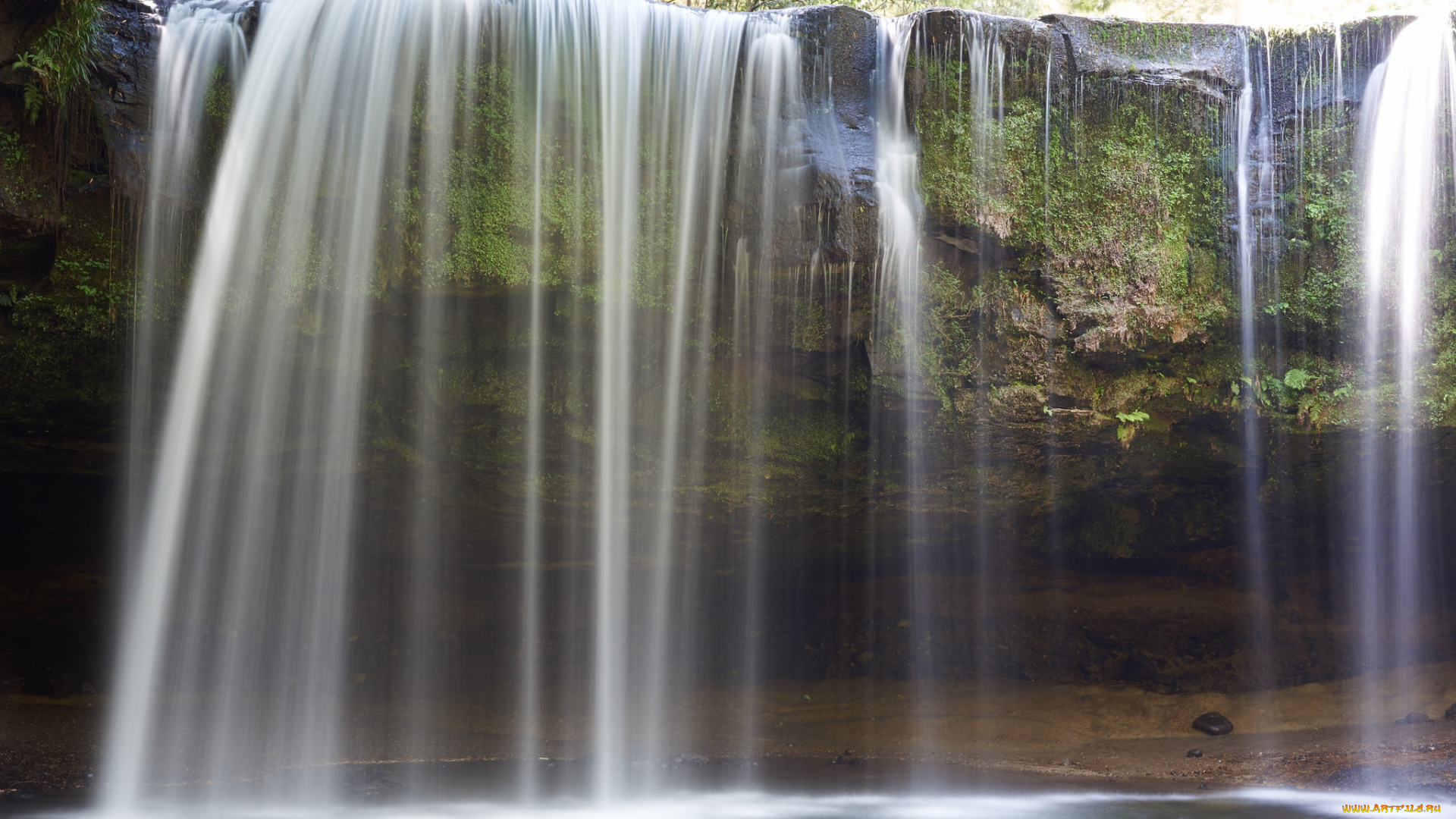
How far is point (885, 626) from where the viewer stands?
→ 9.76m

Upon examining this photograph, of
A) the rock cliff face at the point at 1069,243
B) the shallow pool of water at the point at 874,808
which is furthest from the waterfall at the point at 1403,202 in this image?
the shallow pool of water at the point at 874,808

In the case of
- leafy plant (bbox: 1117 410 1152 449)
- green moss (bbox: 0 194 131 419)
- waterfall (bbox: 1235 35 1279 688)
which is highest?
waterfall (bbox: 1235 35 1279 688)

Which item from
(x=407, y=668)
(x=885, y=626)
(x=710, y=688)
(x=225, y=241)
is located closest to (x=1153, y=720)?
(x=885, y=626)

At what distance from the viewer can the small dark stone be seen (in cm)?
845

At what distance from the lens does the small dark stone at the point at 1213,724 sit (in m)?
8.45

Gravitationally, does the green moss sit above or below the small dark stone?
above

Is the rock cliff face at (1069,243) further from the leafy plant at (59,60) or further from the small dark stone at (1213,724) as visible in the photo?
the small dark stone at (1213,724)

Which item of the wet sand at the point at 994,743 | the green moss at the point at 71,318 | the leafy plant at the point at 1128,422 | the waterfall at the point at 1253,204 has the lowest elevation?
the wet sand at the point at 994,743

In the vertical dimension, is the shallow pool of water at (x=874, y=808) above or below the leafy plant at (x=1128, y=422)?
below

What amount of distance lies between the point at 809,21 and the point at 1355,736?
26.4 ft

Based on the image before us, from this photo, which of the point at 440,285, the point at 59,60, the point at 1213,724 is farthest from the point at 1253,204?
the point at 59,60

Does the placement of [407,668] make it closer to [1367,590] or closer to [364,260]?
[364,260]

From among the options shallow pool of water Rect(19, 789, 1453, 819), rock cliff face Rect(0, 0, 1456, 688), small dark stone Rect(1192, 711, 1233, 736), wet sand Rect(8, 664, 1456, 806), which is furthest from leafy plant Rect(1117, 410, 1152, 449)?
small dark stone Rect(1192, 711, 1233, 736)

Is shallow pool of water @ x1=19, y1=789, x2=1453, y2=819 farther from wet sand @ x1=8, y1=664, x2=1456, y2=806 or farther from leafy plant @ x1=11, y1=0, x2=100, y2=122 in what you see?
leafy plant @ x1=11, y1=0, x2=100, y2=122
